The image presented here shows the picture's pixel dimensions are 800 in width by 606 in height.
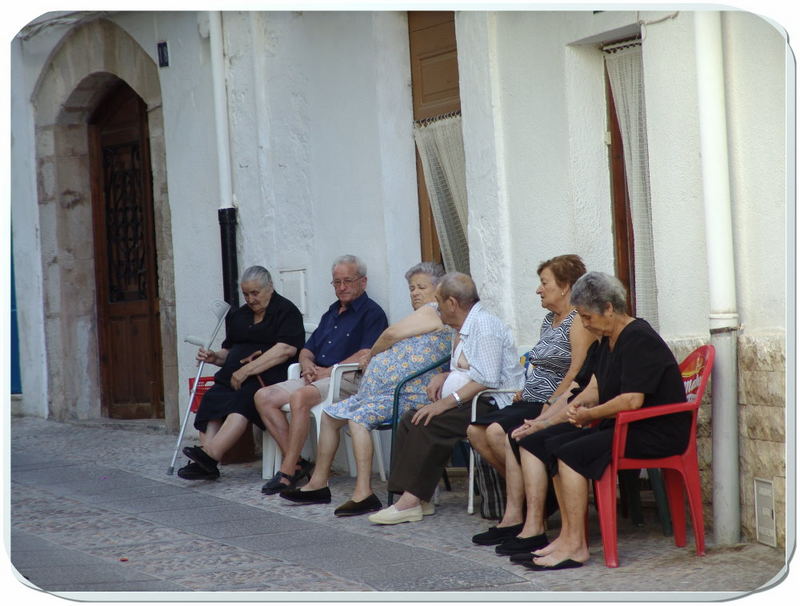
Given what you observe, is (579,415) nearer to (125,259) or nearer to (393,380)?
(393,380)

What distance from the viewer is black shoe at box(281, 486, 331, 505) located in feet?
22.9

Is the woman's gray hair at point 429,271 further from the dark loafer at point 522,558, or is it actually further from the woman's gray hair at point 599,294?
the dark loafer at point 522,558

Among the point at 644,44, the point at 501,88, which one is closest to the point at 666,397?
the point at 644,44

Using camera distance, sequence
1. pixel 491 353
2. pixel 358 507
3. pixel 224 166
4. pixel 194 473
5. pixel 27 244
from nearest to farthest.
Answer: pixel 491 353 → pixel 358 507 → pixel 194 473 → pixel 224 166 → pixel 27 244

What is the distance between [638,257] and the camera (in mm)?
6539

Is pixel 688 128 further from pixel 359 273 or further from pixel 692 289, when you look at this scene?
pixel 359 273

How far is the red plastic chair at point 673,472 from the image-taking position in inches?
203

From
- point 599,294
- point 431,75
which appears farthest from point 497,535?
point 431,75

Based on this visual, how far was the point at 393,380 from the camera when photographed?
6.88 m

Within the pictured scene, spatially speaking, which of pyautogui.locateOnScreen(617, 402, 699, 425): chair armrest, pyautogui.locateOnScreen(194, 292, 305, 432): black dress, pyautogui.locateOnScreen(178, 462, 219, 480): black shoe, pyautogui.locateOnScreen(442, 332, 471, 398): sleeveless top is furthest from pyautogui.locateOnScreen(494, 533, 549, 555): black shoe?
pyautogui.locateOnScreen(178, 462, 219, 480): black shoe

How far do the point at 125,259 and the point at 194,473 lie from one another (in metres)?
3.91

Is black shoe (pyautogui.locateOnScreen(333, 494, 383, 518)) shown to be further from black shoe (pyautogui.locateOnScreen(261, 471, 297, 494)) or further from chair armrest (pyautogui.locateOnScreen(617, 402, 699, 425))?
chair armrest (pyautogui.locateOnScreen(617, 402, 699, 425))

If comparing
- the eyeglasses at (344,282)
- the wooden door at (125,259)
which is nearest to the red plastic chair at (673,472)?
the eyeglasses at (344,282)

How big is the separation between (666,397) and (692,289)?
80cm
